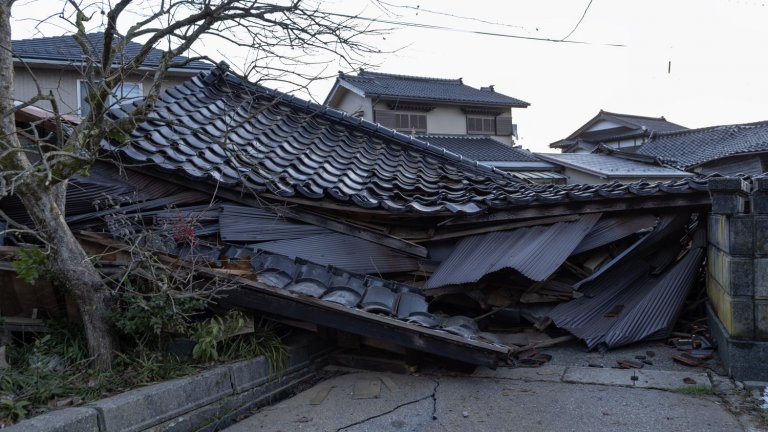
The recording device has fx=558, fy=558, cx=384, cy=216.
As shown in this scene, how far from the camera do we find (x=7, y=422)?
10.9 ft

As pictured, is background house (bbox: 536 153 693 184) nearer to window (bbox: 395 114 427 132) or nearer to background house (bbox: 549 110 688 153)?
background house (bbox: 549 110 688 153)

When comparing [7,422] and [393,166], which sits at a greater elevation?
[393,166]

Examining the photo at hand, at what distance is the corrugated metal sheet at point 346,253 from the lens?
20.4ft

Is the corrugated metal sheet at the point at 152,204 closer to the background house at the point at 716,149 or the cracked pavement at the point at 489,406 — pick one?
the cracked pavement at the point at 489,406

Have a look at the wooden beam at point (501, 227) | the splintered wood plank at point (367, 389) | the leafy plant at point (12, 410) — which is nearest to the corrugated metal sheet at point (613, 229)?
the wooden beam at point (501, 227)

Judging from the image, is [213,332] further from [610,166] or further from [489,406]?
[610,166]

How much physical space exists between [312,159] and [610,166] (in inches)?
872

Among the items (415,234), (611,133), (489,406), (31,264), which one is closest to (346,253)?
(415,234)

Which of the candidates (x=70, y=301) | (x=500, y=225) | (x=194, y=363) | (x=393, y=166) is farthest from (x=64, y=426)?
(x=393, y=166)

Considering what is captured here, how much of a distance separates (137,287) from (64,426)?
4.85ft

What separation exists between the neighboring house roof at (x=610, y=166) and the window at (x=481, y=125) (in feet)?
9.75

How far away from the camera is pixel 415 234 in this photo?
6.91 m

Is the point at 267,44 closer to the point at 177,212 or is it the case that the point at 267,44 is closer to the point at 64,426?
the point at 177,212

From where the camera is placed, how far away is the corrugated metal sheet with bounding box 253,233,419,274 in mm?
6219
